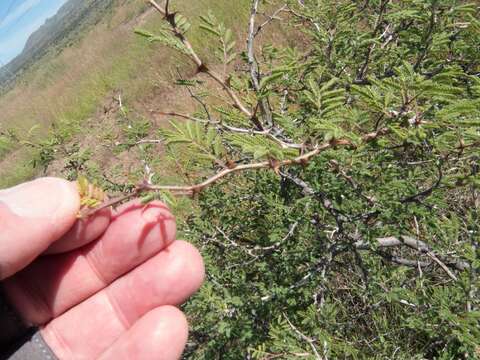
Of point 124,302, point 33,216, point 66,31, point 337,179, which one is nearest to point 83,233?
point 33,216

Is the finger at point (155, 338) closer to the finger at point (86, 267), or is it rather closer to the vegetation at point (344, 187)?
the finger at point (86, 267)

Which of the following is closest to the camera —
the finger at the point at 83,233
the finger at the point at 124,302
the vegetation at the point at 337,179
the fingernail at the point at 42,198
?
the vegetation at the point at 337,179

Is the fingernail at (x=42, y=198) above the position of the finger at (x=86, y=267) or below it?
above

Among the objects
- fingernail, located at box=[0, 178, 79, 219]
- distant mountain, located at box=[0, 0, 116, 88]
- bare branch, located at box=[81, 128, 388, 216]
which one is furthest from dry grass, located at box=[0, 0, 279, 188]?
bare branch, located at box=[81, 128, 388, 216]

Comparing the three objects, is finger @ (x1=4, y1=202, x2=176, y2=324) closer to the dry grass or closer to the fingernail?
the fingernail

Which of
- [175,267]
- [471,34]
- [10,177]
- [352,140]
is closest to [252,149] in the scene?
[352,140]

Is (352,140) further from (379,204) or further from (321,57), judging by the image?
(321,57)

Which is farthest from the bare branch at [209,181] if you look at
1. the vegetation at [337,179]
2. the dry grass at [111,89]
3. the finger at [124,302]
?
the dry grass at [111,89]

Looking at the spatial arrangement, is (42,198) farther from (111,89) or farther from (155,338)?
(111,89)
